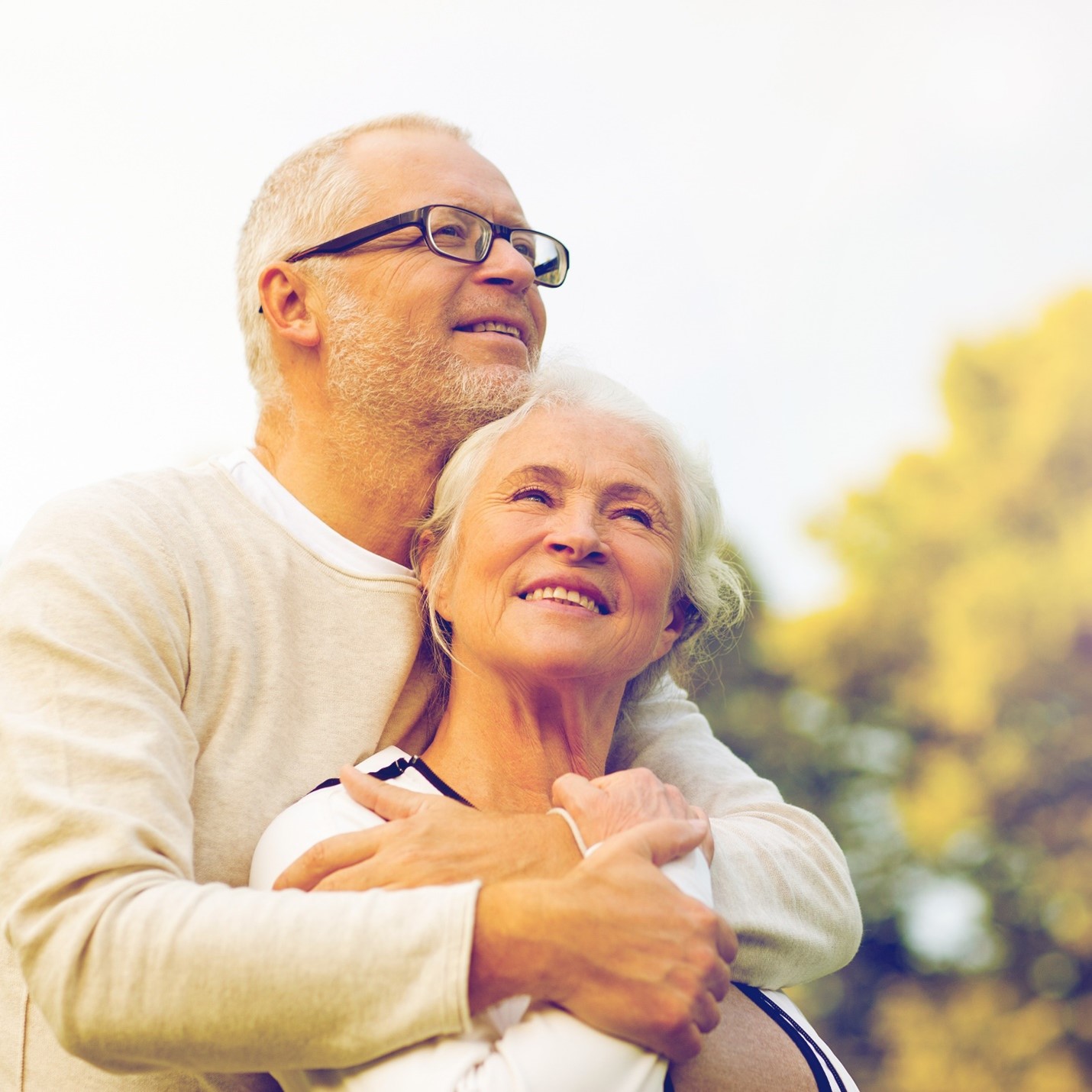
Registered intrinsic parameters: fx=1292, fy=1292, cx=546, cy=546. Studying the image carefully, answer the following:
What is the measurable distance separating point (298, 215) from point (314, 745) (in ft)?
5.10

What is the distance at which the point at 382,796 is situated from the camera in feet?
7.87

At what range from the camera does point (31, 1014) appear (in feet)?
7.96

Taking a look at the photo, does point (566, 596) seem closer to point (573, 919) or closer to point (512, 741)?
point (512, 741)

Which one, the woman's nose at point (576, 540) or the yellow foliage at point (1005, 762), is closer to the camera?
the woman's nose at point (576, 540)

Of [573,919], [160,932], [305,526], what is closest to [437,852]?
[573,919]

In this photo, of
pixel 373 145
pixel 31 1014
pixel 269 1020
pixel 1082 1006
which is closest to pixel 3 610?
pixel 31 1014

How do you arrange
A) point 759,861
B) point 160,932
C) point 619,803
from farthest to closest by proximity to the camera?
point 759,861 → point 619,803 → point 160,932

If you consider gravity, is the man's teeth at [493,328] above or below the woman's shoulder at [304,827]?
above

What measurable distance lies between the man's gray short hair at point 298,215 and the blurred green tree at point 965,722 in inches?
383

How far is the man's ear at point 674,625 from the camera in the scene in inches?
124

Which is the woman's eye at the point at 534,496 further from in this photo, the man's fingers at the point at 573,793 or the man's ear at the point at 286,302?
the man's ear at the point at 286,302

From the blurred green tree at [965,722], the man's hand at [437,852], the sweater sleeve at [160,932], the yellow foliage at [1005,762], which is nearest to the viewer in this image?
the sweater sleeve at [160,932]

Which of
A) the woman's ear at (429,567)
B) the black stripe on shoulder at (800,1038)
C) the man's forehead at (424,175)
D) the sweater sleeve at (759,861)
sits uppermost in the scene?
the man's forehead at (424,175)

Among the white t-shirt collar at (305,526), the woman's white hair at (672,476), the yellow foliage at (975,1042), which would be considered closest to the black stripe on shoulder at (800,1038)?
the woman's white hair at (672,476)
